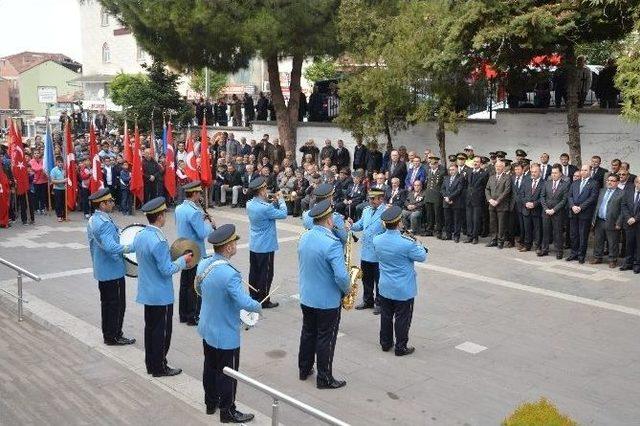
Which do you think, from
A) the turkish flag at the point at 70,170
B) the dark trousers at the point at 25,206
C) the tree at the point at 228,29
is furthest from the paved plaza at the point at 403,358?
the tree at the point at 228,29

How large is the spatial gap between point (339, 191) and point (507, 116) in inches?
191

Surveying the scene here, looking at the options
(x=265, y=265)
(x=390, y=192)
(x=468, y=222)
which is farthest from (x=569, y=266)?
(x=265, y=265)

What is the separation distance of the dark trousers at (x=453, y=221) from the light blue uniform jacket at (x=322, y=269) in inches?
334

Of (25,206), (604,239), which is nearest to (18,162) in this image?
(25,206)

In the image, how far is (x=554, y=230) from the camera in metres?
13.9

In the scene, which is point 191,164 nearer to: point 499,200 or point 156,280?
point 499,200

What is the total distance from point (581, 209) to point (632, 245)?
3.66 feet

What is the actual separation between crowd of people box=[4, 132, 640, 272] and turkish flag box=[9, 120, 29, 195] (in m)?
0.23

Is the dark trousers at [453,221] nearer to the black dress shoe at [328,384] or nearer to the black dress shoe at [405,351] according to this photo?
the black dress shoe at [405,351]

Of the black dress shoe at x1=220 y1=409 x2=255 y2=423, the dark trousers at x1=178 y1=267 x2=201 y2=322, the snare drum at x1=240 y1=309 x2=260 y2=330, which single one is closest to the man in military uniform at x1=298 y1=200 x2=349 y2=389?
the snare drum at x1=240 y1=309 x2=260 y2=330

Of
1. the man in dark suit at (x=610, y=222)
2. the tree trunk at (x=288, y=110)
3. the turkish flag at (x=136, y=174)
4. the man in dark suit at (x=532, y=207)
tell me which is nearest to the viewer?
the man in dark suit at (x=610, y=222)

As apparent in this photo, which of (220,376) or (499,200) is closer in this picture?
(220,376)

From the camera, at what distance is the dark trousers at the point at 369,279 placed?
33.9 ft

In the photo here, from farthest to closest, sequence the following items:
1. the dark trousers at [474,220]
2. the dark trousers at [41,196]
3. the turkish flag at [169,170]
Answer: the dark trousers at [41,196], the turkish flag at [169,170], the dark trousers at [474,220]
